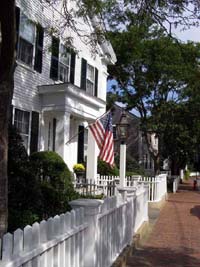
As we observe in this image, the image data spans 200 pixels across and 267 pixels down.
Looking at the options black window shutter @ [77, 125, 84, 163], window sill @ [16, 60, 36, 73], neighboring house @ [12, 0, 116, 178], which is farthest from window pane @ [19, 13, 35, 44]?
black window shutter @ [77, 125, 84, 163]

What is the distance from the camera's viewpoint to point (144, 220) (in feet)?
41.4

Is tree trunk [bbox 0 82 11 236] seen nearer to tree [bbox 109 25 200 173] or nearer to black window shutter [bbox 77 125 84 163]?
black window shutter [bbox 77 125 84 163]

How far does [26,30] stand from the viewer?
617 inches

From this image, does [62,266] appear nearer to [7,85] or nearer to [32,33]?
[7,85]

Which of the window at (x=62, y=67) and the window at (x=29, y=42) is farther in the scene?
the window at (x=62, y=67)

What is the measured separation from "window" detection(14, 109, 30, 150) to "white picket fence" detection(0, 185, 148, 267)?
7.04 m

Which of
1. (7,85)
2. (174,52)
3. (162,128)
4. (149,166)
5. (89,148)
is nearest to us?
(7,85)

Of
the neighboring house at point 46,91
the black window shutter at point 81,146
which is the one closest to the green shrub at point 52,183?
the neighboring house at point 46,91

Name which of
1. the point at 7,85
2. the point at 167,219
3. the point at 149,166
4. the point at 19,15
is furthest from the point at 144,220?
the point at 149,166

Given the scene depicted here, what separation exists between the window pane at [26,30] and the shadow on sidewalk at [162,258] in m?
8.50

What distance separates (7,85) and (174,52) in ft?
74.2

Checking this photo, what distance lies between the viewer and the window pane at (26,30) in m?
15.3

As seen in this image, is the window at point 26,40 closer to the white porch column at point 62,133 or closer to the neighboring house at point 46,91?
the neighboring house at point 46,91

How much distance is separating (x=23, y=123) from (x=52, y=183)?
434 cm
